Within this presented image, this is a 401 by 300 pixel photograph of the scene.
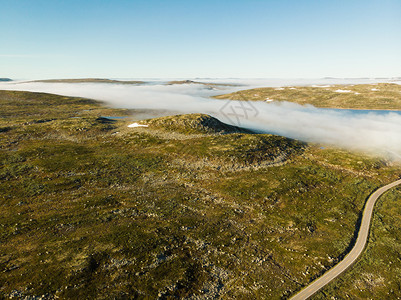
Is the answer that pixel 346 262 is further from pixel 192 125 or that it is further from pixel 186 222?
pixel 192 125

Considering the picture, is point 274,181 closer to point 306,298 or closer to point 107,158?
point 306,298

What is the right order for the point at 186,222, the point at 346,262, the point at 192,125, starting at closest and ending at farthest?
the point at 346,262 → the point at 186,222 → the point at 192,125

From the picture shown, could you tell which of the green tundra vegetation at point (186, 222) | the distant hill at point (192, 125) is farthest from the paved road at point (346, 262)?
the distant hill at point (192, 125)

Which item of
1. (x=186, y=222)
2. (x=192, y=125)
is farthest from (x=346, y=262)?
(x=192, y=125)

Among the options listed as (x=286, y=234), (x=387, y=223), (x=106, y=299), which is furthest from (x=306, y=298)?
(x=387, y=223)

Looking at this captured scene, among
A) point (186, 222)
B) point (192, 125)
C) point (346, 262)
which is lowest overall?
point (346, 262)

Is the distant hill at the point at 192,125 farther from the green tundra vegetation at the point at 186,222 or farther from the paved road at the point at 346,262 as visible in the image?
the paved road at the point at 346,262

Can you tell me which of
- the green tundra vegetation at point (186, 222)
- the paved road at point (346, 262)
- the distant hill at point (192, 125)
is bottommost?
the paved road at point (346, 262)

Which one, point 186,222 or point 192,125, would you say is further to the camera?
point 192,125
